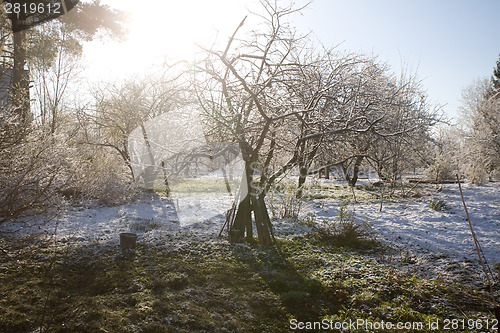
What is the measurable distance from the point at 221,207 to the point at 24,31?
352 inches

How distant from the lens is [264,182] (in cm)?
732

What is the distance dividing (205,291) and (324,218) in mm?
5454

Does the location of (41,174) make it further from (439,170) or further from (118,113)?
(439,170)

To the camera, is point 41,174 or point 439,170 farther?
point 439,170

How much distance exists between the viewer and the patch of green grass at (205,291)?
3.40m

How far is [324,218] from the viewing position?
892 centimetres

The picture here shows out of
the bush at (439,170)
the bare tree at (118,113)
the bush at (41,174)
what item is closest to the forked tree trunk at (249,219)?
the bush at (41,174)

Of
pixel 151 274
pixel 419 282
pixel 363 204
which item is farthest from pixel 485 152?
pixel 151 274

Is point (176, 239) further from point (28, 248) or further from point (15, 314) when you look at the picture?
point (15, 314)

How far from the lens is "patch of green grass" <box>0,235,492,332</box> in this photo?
3404mm

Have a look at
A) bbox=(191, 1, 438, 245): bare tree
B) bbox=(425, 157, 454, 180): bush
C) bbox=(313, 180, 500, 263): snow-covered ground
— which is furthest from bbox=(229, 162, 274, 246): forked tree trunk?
bbox=(425, 157, 454, 180): bush

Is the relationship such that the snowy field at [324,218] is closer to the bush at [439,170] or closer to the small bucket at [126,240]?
the small bucket at [126,240]

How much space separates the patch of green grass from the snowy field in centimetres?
80

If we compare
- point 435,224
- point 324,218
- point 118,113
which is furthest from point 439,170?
point 118,113
